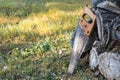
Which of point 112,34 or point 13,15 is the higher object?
point 112,34

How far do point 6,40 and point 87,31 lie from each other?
3.48 meters

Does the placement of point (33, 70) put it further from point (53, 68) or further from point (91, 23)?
point (91, 23)

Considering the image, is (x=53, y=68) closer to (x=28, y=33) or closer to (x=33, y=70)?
(x=33, y=70)

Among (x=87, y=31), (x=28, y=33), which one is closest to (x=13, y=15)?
(x=28, y=33)

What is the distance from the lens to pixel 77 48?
22.5 ft

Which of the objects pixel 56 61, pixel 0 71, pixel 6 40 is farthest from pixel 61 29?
pixel 0 71

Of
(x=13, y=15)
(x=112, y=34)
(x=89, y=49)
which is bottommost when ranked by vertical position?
(x=13, y=15)

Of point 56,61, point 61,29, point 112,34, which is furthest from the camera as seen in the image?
point 61,29

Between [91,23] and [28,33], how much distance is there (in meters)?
3.77

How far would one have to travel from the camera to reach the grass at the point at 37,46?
22.7 ft

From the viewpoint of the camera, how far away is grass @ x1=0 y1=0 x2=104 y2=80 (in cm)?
693

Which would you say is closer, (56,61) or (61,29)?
(56,61)

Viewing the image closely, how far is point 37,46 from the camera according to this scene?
328 inches

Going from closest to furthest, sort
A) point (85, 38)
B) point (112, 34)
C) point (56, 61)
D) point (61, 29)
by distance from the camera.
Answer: point (112, 34)
point (85, 38)
point (56, 61)
point (61, 29)
